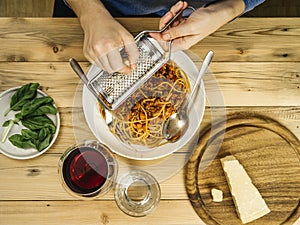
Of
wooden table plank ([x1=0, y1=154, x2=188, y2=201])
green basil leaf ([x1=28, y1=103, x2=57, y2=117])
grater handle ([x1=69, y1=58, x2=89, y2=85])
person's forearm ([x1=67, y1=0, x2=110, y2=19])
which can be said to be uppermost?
person's forearm ([x1=67, y1=0, x2=110, y2=19])

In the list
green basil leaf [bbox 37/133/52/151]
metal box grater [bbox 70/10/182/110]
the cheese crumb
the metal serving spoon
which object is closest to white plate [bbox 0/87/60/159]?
green basil leaf [bbox 37/133/52/151]

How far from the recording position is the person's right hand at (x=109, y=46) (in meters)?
0.86

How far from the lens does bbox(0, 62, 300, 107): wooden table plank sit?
99 cm

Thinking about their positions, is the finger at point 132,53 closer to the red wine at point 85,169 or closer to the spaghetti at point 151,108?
the spaghetti at point 151,108

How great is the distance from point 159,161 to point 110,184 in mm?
118

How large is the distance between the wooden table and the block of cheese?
0.32 ft

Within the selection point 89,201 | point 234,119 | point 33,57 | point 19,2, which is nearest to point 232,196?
point 234,119

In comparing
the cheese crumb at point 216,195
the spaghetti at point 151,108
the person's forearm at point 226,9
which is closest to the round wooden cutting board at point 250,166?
the cheese crumb at point 216,195

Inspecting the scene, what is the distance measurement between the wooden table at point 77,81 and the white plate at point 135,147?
0.06 metres

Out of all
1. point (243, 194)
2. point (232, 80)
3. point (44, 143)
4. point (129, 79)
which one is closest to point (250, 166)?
point (243, 194)

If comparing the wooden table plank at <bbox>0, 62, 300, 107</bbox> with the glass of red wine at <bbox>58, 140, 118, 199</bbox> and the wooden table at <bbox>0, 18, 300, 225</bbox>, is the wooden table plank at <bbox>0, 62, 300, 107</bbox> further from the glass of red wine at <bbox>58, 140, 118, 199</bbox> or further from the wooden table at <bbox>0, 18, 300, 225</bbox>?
the glass of red wine at <bbox>58, 140, 118, 199</bbox>

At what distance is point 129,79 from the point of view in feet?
2.89

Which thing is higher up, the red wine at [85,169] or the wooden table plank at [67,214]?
the red wine at [85,169]

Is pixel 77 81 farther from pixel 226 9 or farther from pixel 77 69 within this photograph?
pixel 226 9
